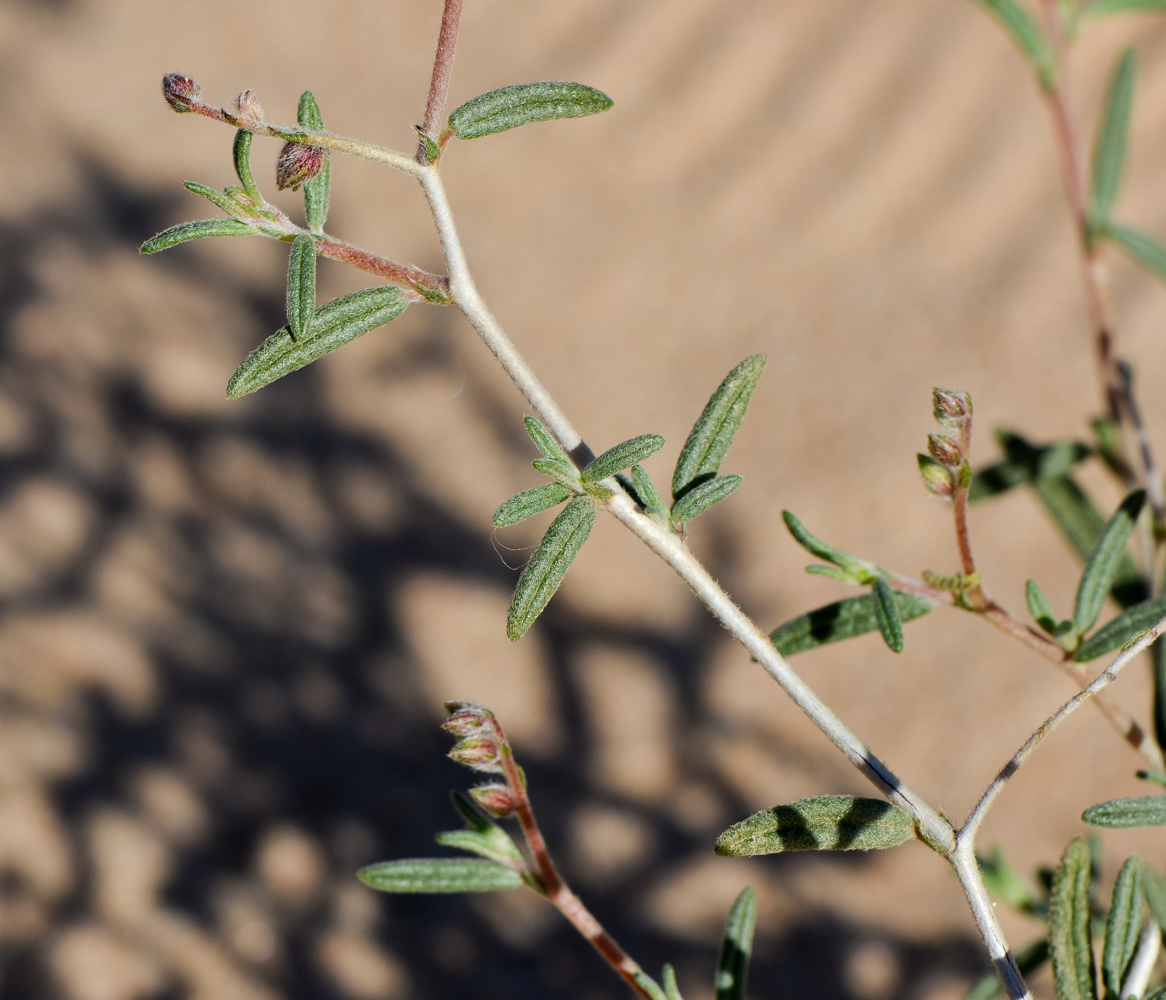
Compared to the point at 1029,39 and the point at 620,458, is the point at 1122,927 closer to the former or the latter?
the point at 620,458

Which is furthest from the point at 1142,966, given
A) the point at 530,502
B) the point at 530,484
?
the point at 530,484

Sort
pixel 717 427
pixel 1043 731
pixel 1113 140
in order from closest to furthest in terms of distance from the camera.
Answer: pixel 1043 731
pixel 717 427
pixel 1113 140

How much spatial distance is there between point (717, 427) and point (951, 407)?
31 cm

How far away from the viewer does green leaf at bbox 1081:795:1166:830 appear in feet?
3.80

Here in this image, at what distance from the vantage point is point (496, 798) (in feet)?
3.70

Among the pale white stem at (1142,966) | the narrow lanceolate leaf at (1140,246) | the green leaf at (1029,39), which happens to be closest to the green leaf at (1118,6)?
the green leaf at (1029,39)

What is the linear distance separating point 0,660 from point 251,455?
1018mm

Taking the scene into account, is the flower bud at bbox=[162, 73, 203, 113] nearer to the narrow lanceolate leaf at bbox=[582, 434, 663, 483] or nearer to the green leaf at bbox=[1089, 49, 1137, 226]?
the narrow lanceolate leaf at bbox=[582, 434, 663, 483]

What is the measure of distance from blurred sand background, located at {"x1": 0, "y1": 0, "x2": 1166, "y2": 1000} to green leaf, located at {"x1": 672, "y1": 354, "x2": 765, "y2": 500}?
2.12m

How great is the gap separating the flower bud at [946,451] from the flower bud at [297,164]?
63 cm

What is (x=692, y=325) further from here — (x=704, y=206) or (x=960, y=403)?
Result: (x=960, y=403)

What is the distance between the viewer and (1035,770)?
317 centimetres

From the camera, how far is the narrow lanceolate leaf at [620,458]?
1.06 meters

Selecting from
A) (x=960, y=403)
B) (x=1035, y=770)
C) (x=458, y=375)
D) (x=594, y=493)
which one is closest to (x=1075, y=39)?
(x=960, y=403)
